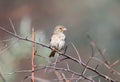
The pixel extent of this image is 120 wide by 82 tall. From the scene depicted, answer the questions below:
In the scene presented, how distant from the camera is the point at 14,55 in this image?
958 centimetres

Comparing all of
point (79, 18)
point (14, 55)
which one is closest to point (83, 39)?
point (79, 18)

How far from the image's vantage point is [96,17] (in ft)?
51.6

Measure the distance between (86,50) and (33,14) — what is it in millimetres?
2751

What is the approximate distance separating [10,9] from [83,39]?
252 centimetres

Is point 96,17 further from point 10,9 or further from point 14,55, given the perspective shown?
point 14,55

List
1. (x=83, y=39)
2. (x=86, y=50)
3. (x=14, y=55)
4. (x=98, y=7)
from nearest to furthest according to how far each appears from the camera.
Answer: (x=14, y=55)
(x=86, y=50)
(x=83, y=39)
(x=98, y=7)

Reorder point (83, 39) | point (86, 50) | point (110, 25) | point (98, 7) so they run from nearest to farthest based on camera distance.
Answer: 1. point (86, 50)
2. point (83, 39)
3. point (110, 25)
4. point (98, 7)

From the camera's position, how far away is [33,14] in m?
15.4

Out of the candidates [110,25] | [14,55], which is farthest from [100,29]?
[14,55]

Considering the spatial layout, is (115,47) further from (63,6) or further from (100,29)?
(63,6)

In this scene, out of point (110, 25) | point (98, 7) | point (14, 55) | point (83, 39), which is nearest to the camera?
point (14, 55)

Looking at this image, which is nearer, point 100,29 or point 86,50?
point 86,50

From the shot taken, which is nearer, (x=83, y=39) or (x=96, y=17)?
Result: (x=83, y=39)

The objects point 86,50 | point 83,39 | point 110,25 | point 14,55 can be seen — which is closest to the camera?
point 14,55
